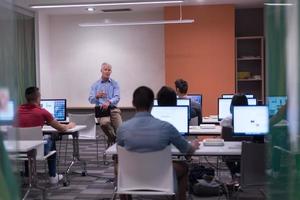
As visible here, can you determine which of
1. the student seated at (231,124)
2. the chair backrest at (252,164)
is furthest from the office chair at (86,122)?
the chair backrest at (252,164)

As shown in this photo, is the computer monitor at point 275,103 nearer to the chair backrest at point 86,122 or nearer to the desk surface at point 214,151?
the desk surface at point 214,151

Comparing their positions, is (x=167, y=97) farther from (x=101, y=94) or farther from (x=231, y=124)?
(x=101, y=94)

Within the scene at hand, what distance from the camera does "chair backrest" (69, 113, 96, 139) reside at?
698 centimetres

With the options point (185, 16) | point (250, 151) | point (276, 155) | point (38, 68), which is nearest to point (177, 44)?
point (185, 16)

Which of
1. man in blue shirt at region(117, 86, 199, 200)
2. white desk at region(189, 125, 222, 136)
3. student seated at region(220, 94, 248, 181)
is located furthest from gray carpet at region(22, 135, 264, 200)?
man in blue shirt at region(117, 86, 199, 200)

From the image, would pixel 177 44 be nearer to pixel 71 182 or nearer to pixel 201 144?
pixel 71 182

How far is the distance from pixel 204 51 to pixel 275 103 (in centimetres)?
701

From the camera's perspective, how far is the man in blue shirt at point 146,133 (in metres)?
3.49

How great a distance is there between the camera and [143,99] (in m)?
3.76

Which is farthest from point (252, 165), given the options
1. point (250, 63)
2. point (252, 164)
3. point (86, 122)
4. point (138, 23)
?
point (250, 63)

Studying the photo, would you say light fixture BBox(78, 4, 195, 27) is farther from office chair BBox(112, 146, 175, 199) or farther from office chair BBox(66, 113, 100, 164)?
office chair BBox(112, 146, 175, 199)

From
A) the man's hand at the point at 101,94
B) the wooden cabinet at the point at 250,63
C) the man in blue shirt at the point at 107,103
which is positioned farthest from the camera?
the wooden cabinet at the point at 250,63

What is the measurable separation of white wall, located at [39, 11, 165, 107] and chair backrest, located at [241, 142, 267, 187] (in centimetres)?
640

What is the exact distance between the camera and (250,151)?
3.86 metres
